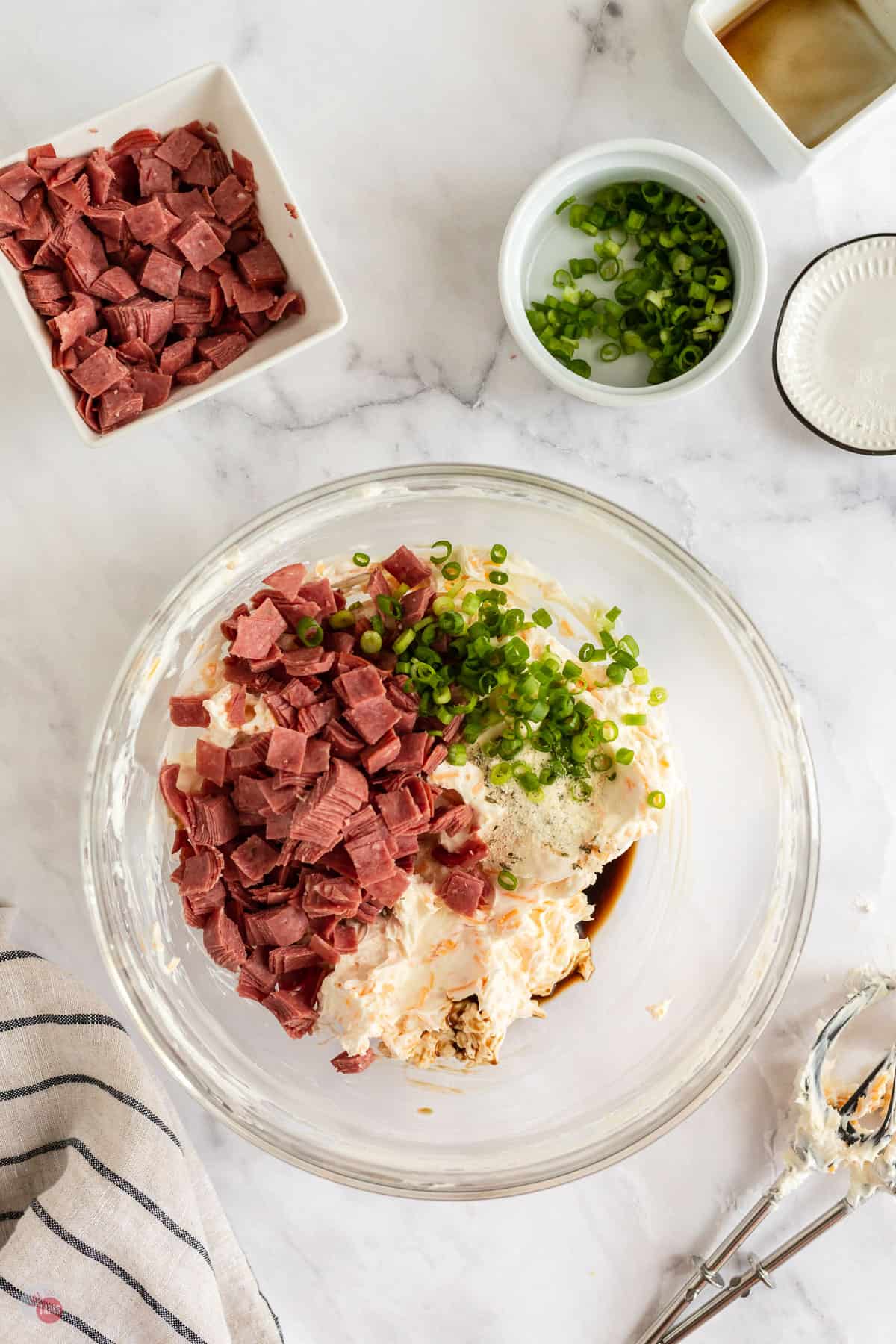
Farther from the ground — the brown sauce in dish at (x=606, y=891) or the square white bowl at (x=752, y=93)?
the square white bowl at (x=752, y=93)

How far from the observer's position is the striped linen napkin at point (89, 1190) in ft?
6.15

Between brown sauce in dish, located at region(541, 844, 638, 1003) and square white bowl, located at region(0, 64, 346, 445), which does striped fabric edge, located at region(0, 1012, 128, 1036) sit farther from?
square white bowl, located at region(0, 64, 346, 445)

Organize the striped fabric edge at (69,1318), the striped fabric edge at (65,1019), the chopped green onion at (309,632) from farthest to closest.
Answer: the striped fabric edge at (65,1019) < the striped fabric edge at (69,1318) < the chopped green onion at (309,632)

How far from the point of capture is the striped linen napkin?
1.88m

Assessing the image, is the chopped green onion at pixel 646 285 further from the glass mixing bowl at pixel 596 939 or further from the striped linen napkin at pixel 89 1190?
the striped linen napkin at pixel 89 1190

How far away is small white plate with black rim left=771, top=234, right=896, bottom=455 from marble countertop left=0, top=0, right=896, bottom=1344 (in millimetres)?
60

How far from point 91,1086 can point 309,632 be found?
3.28ft

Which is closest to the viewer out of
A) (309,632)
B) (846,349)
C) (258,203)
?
(309,632)

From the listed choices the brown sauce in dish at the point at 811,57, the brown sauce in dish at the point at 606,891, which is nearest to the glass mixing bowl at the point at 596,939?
the brown sauce in dish at the point at 606,891

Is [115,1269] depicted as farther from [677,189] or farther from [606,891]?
[677,189]

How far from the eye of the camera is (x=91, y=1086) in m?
1.96

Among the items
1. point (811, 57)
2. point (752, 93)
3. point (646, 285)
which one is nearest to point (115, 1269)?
point (646, 285)

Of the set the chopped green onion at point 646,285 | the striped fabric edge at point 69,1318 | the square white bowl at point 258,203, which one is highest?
the square white bowl at point 258,203

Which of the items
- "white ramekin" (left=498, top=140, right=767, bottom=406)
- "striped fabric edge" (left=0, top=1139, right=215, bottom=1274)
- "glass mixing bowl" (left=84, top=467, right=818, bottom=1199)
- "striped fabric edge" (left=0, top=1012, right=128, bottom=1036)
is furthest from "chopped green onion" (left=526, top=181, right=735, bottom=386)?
"striped fabric edge" (left=0, top=1139, right=215, bottom=1274)
